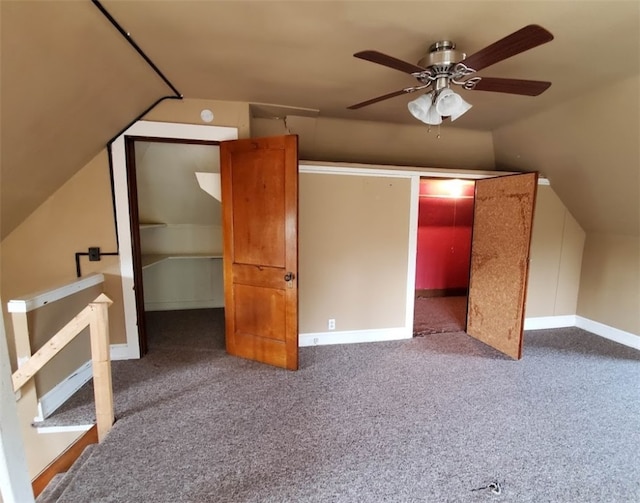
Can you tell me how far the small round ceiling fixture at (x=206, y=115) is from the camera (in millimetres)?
2937

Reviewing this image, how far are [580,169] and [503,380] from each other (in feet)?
7.68

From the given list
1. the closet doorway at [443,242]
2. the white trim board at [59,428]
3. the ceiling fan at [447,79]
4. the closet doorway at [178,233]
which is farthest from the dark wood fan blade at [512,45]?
the closet doorway at [443,242]

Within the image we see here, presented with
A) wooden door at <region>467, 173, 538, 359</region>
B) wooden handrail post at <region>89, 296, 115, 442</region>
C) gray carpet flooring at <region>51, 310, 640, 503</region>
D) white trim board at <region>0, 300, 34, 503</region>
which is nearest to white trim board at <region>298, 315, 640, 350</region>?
gray carpet flooring at <region>51, 310, 640, 503</region>

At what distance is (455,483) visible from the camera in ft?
5.65

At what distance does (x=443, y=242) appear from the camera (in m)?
5.38

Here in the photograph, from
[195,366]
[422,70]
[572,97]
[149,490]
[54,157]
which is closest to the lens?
[149,490]

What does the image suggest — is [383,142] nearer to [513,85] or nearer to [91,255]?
[513,85]

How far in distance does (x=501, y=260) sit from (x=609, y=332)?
177 centimetres

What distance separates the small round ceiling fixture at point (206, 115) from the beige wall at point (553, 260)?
389cm

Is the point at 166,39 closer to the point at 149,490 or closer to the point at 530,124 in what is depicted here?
the point at 149,490

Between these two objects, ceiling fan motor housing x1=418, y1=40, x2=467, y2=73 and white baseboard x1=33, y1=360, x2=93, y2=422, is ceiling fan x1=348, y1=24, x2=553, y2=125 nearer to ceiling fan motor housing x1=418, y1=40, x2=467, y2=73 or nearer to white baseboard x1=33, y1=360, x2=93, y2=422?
ceiling fan motor housing x1=418, y1=40, x2=467, y2=73

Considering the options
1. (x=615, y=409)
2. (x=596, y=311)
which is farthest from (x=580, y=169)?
(x=615, y=409)

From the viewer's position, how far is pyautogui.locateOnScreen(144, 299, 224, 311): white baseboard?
456 centimetres

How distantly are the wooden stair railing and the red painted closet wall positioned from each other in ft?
14.8
